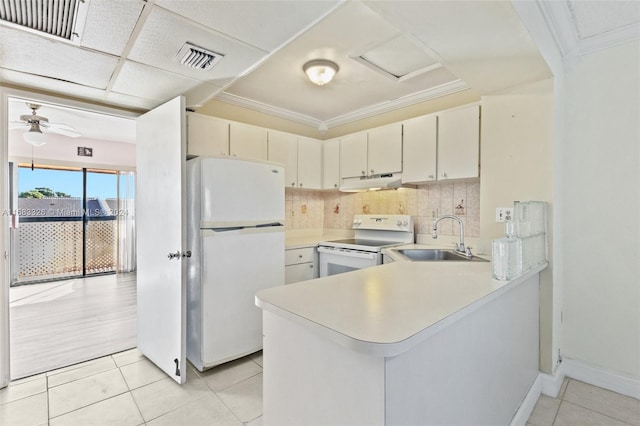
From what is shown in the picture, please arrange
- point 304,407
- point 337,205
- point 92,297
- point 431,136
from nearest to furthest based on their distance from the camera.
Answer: point 304,407 < point 431,136 < point 337,205 < point 92,297

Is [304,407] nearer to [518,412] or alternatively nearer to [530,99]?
[518,412]

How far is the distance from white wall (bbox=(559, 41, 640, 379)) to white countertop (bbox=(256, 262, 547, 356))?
3.63 ft

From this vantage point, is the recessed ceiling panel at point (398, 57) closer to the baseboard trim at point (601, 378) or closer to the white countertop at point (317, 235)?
the white countertop at point (317, 235)

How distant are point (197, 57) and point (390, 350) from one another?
1.98 m

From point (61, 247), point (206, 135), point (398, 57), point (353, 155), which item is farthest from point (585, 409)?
point (61, 247)

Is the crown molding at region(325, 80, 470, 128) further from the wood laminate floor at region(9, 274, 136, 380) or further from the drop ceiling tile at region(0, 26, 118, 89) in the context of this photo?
the wood laminate floor at region(9, 274, 136, 380)

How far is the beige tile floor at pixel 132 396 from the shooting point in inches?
74.0

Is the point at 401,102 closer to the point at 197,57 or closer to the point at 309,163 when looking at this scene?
the point at 309,163

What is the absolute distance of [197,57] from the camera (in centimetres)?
194

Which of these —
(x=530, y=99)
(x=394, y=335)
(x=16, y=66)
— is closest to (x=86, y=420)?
(x=394, y=335)

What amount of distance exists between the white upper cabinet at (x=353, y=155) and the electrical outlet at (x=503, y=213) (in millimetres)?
1495

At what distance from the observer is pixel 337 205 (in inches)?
166

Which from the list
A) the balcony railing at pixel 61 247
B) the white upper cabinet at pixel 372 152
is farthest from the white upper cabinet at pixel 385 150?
the balcony railing at pixel 61 247

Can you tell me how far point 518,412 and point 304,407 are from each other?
1.37 metres
